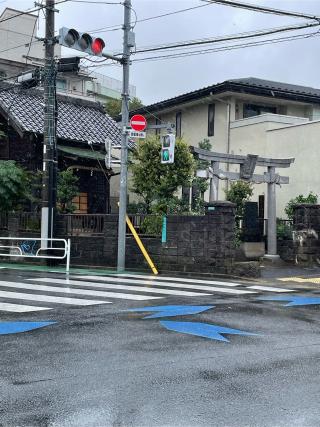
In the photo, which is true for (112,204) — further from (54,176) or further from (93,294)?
(93,294)

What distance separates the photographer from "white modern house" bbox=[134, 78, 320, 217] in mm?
23016

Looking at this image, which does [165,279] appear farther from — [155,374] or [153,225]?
[155,374]

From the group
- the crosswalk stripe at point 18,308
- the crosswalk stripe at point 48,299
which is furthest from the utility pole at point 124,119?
the crosswalk stripe at point 18,308

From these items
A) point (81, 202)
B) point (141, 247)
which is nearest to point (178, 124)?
point (81, 202)

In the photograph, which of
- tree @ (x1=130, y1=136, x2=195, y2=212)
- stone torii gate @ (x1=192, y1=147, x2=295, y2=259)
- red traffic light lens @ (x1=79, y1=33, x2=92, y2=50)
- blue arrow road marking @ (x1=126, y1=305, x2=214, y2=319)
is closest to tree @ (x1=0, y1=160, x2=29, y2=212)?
tree @ (x1=130, y1=136, x2=195, y2=212)

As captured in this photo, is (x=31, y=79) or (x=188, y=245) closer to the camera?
(x=188, y=245)

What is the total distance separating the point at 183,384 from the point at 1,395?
1.74 metres

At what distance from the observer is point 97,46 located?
14.8 meters

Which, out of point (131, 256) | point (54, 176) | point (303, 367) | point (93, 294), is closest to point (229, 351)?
point (303, 367)

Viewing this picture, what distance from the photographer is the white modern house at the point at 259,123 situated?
23016mm

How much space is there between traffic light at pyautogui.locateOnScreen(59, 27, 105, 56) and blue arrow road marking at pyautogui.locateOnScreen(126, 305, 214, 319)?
8.06m

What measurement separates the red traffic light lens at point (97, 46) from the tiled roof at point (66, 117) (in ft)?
26.3

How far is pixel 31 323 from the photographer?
8125mm

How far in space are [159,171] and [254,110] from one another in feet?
31.4
